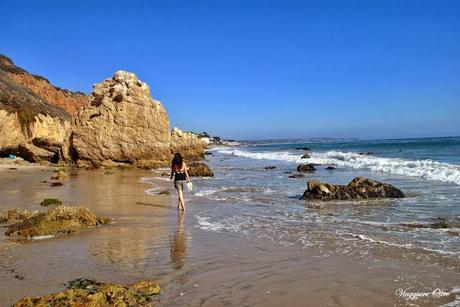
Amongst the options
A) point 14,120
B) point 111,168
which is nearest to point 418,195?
point 111,168

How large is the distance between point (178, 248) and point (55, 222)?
3.09 metres

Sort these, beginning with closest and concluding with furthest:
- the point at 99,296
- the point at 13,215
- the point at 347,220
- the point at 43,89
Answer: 1. the point at 99,296
2. the point at 13,215
3. the point at 347,220
4. the point at 43,89

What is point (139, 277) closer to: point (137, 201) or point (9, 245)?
point (9, 245)

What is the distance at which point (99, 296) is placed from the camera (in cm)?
518

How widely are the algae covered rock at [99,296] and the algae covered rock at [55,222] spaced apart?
3.70m

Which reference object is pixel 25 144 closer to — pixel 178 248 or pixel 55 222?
pixel 55 222

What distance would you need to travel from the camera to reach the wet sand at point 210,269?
218 inches

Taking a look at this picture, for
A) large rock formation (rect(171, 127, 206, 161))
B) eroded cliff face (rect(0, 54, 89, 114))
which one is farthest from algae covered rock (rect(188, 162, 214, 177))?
eroded cliff face (rect(0, 54, 89, 114))

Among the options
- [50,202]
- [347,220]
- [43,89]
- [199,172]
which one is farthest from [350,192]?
[43,89]

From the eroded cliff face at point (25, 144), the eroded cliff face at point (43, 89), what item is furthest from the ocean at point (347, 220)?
the eroded cliff face at point (43, 89)

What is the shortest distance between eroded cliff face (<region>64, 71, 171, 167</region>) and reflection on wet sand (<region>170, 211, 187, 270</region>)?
914 inches

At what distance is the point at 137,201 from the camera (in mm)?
14547

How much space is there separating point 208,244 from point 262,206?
536cm

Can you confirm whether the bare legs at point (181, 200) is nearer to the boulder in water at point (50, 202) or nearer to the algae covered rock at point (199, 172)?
the boulder in water at point (50, 202)
